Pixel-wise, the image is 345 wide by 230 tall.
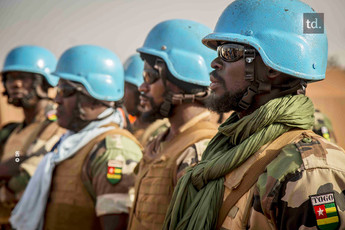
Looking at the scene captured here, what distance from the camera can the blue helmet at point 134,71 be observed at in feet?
26.2

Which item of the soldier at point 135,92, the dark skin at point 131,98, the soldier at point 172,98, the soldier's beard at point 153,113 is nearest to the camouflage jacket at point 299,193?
the soldier at point 172,98

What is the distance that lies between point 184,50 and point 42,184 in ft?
6.36

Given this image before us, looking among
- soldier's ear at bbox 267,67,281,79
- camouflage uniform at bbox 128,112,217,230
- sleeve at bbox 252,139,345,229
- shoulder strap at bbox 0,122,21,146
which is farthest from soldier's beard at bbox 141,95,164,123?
shoulder strap at bbox 0,122,21,146

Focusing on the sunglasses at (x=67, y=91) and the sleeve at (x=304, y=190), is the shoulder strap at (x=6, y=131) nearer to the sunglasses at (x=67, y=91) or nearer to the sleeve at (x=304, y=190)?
the sunglasses at (x=67, y=91)

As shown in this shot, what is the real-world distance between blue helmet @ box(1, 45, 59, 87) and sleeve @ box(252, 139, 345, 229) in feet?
18.7

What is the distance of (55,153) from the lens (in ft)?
17.4

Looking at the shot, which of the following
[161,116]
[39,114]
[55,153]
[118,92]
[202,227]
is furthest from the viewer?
[39,114]

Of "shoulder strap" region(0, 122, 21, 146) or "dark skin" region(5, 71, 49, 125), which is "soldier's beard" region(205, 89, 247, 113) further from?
"shoulder strap" region(0, 122, 21, 146)

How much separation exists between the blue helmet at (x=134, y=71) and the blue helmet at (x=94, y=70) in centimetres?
200

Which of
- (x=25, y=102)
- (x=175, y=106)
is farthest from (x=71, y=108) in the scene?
(x=25, y=102)

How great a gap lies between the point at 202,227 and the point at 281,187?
50 centimetres

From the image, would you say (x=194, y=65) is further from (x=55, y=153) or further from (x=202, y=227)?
(x=202, y=227)

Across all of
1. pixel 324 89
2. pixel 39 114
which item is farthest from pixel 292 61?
pixel 324 89

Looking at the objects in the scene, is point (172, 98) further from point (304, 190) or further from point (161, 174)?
point (304, 190)
